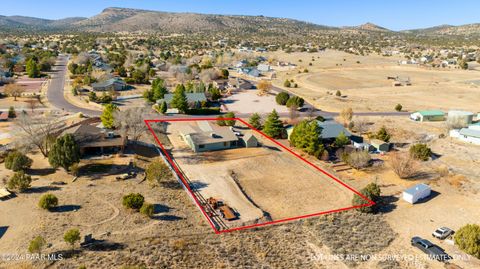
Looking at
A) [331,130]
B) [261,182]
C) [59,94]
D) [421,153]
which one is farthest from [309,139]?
[59,94]

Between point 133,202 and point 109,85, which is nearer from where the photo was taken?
point 133,202

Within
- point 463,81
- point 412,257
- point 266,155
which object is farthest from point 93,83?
point 463,81

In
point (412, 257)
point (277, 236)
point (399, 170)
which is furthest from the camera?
point (399, 170)

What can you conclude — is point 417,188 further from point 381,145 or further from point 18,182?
point 18,182

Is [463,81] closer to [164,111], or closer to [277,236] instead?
[164,111]

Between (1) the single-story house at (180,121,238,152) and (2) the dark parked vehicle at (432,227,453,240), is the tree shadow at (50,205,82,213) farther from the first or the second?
(2) the dark parked vehicle at (432,227,453,240)
